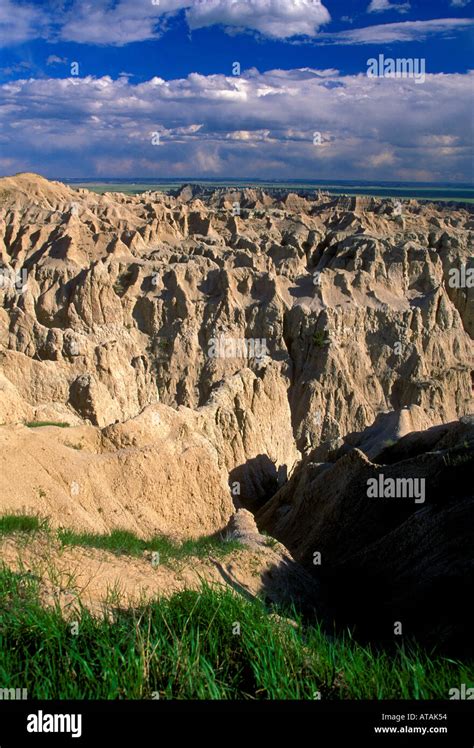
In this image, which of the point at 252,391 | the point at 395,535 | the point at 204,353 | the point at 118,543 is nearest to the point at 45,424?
the point at 118,543

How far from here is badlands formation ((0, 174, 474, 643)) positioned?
32.8 ft

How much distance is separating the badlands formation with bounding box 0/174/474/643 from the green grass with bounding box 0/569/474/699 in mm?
3379

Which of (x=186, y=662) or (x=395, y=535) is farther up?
(x=186, y=662)

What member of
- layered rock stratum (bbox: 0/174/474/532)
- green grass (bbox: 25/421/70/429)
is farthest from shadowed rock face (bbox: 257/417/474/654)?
green grass (bbox: 25/421/70/429)

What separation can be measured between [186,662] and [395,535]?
8.10 metres

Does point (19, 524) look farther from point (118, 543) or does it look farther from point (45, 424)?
point (45, 424)

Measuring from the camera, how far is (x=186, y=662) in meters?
3.05

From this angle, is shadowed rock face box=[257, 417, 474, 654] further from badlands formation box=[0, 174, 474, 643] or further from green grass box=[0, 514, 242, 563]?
green grass box=[0, 514, 242, 563]

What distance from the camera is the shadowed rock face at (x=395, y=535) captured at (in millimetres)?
7344

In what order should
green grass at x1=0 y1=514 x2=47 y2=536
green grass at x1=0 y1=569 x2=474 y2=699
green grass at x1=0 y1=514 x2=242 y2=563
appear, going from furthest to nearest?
green grass at x1=0 y1=514 x2=242 y2=563
green grass at x1=0 y1=514 x2=47 y2=536
green grass at x1=0 y1=569 x2=474 y2=699

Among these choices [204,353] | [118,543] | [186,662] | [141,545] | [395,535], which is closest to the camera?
[186,662]

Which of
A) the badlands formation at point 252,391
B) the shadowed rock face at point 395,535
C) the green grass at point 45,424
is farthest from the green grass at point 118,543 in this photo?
the green grass at point 45,424

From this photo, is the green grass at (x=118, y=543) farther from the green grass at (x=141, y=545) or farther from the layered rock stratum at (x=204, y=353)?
the layered rock stratum at (x=204, y=353)

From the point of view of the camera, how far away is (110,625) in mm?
3381
